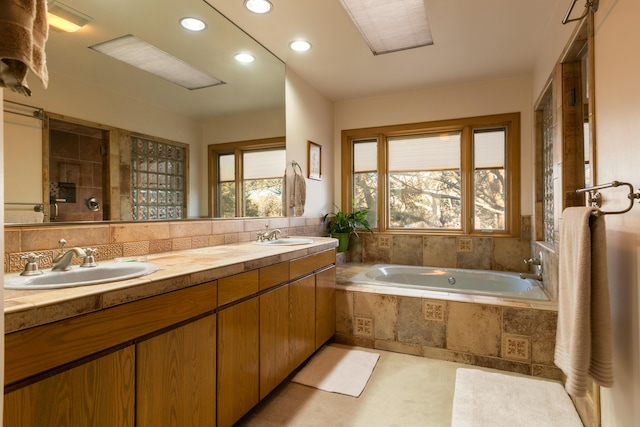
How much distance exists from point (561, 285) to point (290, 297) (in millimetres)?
1425

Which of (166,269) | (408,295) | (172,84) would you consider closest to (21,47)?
(166,269)

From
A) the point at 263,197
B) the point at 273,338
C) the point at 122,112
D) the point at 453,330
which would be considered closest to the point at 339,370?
the point at 273,338

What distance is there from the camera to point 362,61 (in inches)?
118

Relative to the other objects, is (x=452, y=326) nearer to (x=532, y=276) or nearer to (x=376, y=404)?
(x=376, y=404)

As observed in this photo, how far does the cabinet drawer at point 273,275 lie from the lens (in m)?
1.81

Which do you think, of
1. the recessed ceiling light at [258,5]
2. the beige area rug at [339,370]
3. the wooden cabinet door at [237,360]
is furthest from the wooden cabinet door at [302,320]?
the recessed ceiling light at [258,5]

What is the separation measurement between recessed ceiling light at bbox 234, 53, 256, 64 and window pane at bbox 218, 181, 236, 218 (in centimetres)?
94

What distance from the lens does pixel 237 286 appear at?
160 cm

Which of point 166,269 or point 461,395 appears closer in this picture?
point 166,269

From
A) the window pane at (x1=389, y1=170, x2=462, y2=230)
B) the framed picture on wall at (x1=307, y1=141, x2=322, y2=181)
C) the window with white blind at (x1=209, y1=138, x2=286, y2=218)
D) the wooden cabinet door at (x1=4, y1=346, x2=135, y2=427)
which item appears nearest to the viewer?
the wooden cabinet door at (x1=4, y1=346, x2=135, y2=427)

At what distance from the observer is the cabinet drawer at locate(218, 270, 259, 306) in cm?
151

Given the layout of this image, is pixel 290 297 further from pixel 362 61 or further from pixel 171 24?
pixel 362 61

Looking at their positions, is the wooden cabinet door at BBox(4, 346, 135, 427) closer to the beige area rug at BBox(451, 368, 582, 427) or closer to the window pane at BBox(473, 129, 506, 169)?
the beige area rug at BBox(451, 368, 582, 427)

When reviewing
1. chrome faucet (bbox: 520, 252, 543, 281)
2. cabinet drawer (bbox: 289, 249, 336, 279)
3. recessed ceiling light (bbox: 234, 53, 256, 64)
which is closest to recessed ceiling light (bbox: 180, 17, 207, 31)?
recessed ceiling light (bbox: 234, 53, 256, 64)
